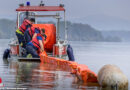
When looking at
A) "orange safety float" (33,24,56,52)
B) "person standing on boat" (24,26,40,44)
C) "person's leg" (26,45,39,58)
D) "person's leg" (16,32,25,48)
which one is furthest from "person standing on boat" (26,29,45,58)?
"orange safety float" (33,24,56,52)

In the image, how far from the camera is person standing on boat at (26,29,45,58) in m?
26.8

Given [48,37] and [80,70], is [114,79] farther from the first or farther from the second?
[48,37]

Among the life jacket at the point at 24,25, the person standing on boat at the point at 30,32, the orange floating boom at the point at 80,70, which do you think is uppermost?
the life jacket at the point at 24,25

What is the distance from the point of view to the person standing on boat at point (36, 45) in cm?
2678

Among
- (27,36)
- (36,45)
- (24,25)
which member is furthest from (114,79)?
(24,25)

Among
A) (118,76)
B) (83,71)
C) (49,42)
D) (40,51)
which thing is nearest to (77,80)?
(83,71)

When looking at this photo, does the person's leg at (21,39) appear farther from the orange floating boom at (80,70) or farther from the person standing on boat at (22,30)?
the orange floating boom at (80,70)

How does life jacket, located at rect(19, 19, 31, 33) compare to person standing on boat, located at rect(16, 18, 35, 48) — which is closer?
person standing on boat, located at rect(16, 18, 35, 48)

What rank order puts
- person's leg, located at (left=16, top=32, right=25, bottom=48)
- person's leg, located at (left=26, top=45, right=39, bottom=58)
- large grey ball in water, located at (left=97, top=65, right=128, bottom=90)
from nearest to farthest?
1. large grey ball in water, located at (left=97, top=65, right=128, bottom=90)
2. person's leg, located at (left=26, top=45, right=39, bottom=58)
3. person's leg, located at (left=16, top=32, right=25, bottom=48)

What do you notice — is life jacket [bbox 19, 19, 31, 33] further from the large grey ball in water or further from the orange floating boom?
the large grey ball in water

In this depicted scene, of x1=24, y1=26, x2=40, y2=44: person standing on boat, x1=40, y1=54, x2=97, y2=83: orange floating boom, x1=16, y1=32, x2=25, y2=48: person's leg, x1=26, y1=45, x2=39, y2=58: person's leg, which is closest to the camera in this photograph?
x1=40, y1=54, x2=97, y2=83: orange floating boom

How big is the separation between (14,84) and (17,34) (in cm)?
1517

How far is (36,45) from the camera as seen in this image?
27.1 metres

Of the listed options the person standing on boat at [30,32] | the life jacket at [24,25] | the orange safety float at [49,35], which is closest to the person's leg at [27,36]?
the person standing on boat at [30,32]
